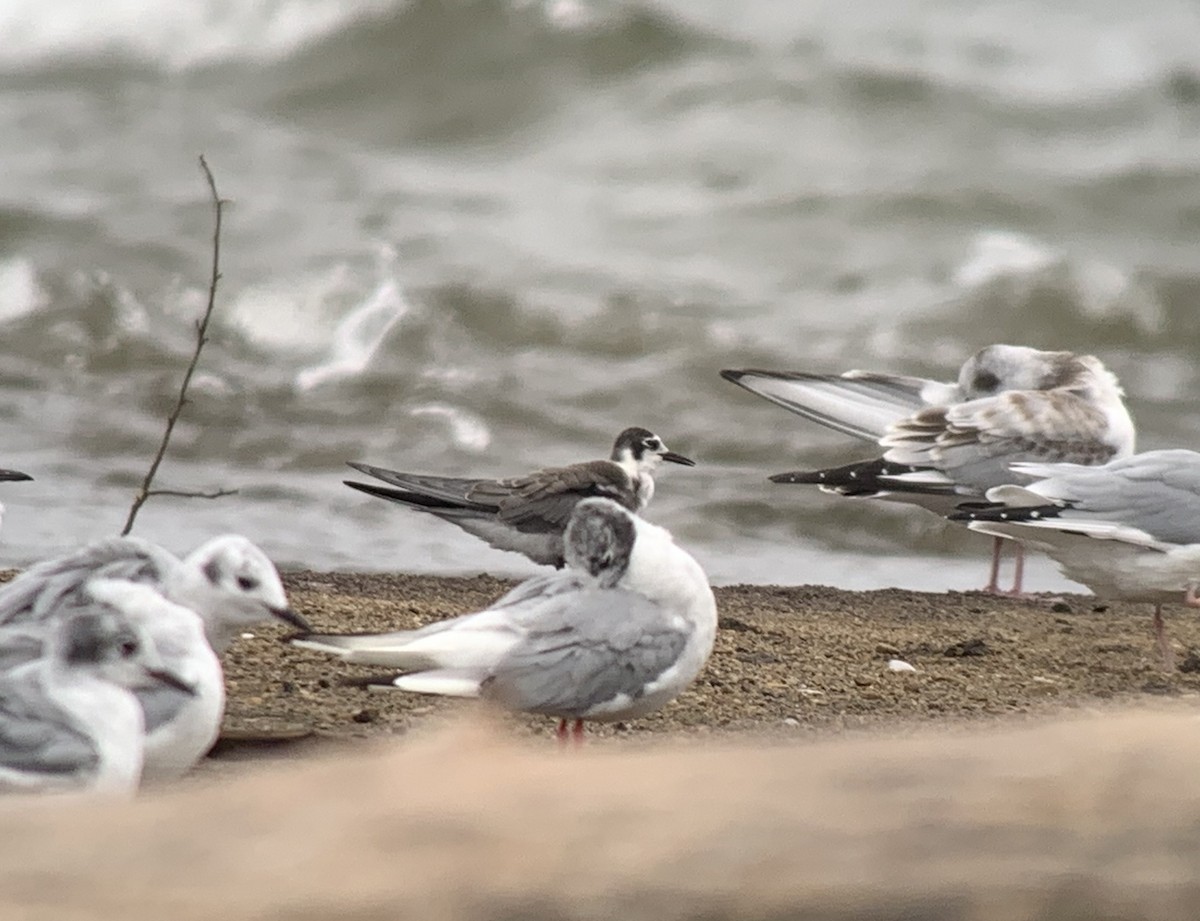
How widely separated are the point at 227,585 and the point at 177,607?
405 mm

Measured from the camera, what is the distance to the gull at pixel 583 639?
4414 mm

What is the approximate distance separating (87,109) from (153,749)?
44.0 ft

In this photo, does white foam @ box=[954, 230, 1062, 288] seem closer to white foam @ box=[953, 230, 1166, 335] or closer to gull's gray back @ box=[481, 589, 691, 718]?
white foam @ box=[953, 230, 1166, 335]

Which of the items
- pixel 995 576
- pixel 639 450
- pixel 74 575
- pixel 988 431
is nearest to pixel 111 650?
pixel 74 575

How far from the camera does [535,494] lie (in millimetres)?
6996

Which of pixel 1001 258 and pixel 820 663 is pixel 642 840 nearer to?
pixel 820 663

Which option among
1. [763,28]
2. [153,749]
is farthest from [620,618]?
[763,28]

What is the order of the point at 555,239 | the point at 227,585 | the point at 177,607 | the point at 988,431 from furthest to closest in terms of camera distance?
1. the point at 555,239
2. the point at 988,431
3. the point at 227,585
4. the point at 177,607

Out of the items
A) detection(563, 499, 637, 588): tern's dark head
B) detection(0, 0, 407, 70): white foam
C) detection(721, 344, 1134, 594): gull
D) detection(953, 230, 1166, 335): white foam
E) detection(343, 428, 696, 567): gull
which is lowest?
detection(563, 499, 637, 588): tern's dark head

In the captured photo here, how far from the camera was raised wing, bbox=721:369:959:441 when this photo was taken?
9164mm

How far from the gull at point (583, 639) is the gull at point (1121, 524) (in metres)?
2.38

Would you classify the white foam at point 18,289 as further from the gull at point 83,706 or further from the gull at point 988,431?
the gull at point 83,706

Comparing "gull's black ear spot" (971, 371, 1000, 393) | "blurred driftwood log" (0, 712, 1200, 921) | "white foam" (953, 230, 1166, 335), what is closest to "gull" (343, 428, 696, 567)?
"gull's black ear spot" (971, 371, 1000, 393)

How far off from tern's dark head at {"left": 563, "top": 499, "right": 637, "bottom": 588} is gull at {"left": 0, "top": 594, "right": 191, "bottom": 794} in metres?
1.30
